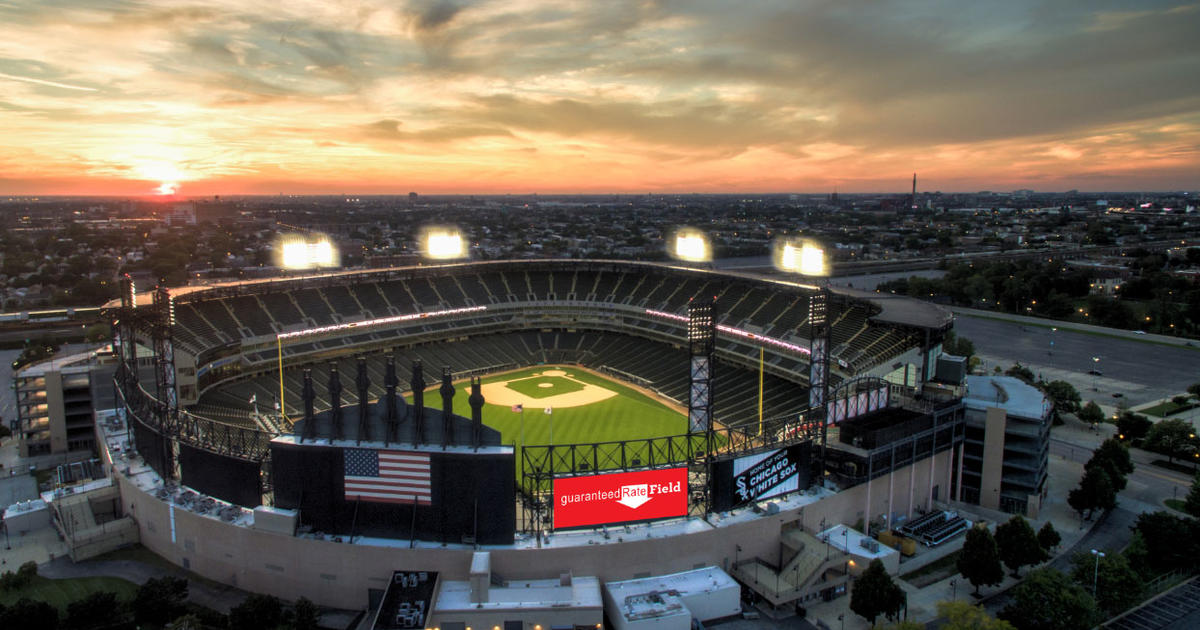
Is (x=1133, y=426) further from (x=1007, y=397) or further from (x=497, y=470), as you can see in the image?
(x=497, y=470)

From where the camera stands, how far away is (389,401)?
1326 inches

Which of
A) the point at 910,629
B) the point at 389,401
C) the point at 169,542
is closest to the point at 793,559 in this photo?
the point at 910,629

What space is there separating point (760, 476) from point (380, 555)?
2083 cm

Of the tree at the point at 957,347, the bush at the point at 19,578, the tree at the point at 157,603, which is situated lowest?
the bush at the point at 19,578

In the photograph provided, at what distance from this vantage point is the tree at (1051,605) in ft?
99.7

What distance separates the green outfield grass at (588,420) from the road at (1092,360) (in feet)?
146

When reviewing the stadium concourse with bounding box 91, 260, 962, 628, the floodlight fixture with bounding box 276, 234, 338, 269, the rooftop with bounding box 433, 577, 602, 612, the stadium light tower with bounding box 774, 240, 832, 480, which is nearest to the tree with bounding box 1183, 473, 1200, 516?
the stadium concourse with bounding box 91, 260, 962, 628

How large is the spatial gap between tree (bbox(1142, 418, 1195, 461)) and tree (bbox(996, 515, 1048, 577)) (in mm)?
27454

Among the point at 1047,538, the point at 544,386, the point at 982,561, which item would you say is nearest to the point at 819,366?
the point at 982,561

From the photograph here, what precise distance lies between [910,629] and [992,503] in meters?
22.9

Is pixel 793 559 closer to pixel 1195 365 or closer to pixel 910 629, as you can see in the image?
pixel 910 629

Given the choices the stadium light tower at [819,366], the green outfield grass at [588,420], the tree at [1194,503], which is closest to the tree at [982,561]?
the stadium light tower at [819,366]

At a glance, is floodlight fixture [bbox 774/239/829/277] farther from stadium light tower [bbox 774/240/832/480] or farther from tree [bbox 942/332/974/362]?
stadium light tower [bbox 774/240/832/480]

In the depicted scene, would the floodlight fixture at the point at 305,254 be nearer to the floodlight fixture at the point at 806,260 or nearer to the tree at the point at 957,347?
the floodlight fixture at the point at 806,260
